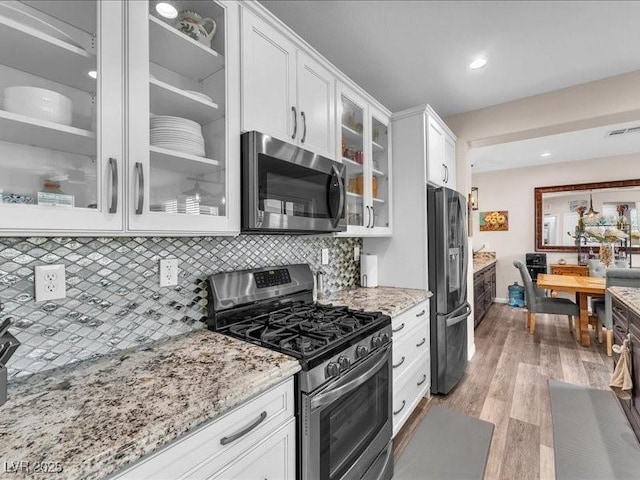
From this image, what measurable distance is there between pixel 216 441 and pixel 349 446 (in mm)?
759

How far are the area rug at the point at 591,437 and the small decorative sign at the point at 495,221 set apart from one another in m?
3.87

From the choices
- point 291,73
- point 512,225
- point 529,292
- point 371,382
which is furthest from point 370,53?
point 512,225

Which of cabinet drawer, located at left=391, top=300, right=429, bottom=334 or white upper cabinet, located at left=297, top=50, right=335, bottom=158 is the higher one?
white upper cabinet, located at left=297, top=50, right=335, bottom=158

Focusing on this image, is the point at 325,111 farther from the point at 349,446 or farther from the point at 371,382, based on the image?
the point at 349,446

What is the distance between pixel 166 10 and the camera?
1.19 meters

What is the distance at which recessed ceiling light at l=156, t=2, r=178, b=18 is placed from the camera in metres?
1.15

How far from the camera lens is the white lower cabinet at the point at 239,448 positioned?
2.61 ft

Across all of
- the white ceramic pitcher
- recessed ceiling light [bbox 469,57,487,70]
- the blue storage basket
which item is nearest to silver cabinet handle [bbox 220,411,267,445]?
the white ceramic pitcher

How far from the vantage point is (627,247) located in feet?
16.1

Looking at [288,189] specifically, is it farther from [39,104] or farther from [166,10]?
[39,104]

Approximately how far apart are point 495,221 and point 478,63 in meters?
4.54

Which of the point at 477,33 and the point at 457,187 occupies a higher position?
the point at 477,33

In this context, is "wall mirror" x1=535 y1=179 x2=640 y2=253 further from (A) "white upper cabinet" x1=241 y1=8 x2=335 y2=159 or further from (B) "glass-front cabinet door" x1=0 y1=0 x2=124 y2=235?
(B) "glass-front cabinet door" x1=0 y1=0 x2=124 y2=235

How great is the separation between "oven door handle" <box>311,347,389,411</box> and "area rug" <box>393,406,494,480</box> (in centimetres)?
74
